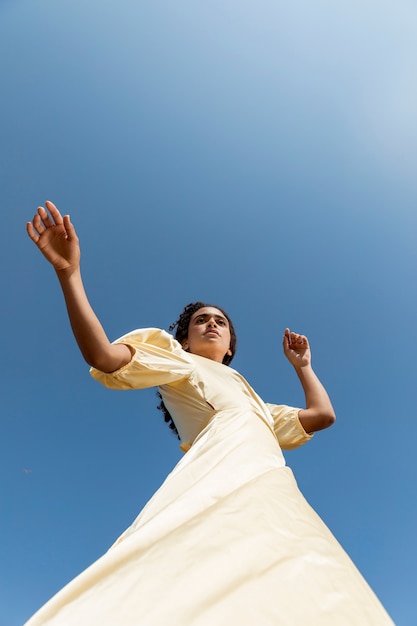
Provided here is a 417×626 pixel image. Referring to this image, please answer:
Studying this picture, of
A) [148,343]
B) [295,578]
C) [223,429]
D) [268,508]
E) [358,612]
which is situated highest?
[148,343]

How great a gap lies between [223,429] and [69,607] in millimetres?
975

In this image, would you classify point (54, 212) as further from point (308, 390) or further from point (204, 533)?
point (308, 390)

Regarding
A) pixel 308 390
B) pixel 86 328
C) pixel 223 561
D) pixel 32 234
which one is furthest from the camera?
pixel 308 390

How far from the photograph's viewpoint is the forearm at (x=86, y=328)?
5.12 ft

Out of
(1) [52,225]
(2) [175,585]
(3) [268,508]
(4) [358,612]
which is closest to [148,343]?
(1) [52,225]

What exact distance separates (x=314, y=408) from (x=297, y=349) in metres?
0.58

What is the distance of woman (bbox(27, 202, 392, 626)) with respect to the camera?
Answer: 834mm

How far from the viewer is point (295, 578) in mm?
960

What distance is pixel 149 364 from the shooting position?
5.88 ft

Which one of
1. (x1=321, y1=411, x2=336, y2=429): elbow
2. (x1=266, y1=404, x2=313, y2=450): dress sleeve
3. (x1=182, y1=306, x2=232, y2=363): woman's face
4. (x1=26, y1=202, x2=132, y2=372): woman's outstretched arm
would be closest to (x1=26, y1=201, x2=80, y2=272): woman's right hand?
(x1=26, y1=202, x2=132, y2=372): woman's outstretched arm

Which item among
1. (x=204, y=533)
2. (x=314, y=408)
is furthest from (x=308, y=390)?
(x=204, y=533)

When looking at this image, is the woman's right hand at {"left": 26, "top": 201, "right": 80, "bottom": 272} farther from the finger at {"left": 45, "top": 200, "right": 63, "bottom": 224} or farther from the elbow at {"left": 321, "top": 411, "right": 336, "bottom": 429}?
the elbow at {"left": 321, "top": 411, "right": 336, "bottom": 429}

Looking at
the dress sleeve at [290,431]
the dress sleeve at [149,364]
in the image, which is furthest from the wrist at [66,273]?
the dress sleeve at [290,431]

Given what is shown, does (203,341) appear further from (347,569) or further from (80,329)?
(347,569)
